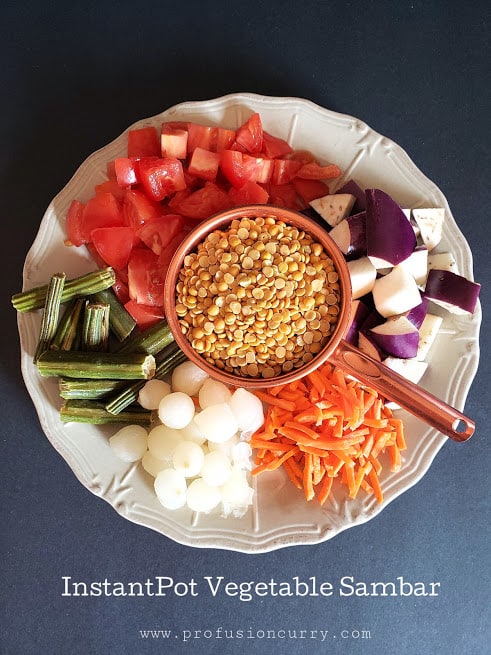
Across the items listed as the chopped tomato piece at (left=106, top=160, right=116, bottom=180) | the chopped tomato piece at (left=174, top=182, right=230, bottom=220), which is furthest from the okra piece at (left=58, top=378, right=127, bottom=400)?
the chopped tomato piece at (left=106, top=160, right=116, bottom=180)

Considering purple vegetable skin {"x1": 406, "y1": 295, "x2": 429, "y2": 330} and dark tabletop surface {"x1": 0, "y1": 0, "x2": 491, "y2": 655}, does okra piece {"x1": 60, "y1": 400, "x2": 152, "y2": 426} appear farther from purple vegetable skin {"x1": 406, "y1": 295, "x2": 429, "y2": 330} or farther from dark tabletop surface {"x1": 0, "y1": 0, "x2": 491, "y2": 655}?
purple vegetable skin {"x1": 406, "y1": 295, "x2": 429, "y2": 330}

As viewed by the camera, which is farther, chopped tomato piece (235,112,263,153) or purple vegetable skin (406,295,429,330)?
chopped tomato piece (235,112,263,153)

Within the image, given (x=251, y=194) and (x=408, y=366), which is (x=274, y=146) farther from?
(x=408, y=366)

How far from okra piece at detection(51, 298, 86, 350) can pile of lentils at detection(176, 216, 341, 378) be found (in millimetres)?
455

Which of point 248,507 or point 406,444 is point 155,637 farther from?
point 406,444

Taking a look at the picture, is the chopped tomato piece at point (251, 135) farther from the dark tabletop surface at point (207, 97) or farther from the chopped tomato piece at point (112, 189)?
the chopped tomato piece at point (112, 189)

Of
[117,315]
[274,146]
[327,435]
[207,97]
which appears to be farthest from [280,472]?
[207,97]

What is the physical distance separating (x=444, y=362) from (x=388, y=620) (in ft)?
4.10

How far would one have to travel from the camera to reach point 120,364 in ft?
8.38

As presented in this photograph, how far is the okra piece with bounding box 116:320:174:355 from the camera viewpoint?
2.62m

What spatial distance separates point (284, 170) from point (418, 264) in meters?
0.70

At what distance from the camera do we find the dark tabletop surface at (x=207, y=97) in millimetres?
2877

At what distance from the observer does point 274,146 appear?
8.86 feet

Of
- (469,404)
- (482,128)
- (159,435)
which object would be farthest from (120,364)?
(482,128)
